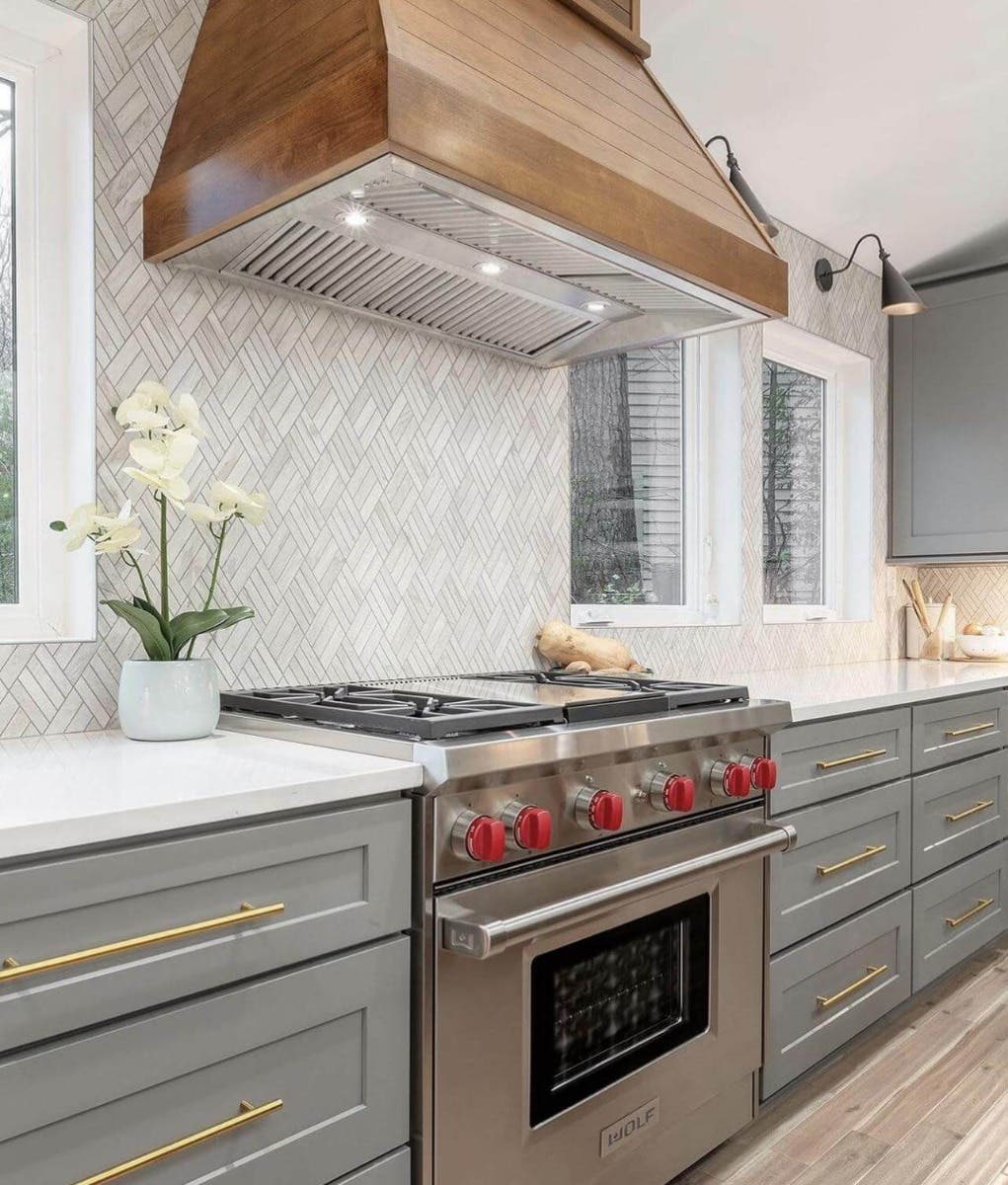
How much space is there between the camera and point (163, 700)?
1.52m

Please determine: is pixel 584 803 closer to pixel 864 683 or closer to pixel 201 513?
pixel 201 513

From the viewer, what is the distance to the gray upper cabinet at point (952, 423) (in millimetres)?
3553

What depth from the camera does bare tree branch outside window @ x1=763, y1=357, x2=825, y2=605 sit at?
3.50 meters

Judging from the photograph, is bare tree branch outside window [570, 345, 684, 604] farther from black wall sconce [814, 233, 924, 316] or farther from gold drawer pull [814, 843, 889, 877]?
gold drawer pull [814, 843, 889, 877]

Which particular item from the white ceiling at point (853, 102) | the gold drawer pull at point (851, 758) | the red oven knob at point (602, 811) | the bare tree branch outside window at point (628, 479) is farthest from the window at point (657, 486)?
the red oven knob at point (602, 811)

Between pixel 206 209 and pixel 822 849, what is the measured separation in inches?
68.9

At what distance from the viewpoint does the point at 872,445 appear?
382cm

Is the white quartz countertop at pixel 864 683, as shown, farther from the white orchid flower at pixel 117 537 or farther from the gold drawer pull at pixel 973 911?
the white orchid flower at pixel 117 537

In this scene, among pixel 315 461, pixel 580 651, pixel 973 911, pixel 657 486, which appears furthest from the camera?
pixel 657 486

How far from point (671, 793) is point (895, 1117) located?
104cm

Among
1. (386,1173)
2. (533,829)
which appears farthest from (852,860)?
(386,1173)

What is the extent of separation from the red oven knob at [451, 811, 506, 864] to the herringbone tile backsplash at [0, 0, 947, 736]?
696 mm

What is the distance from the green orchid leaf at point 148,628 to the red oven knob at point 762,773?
3.43 ft

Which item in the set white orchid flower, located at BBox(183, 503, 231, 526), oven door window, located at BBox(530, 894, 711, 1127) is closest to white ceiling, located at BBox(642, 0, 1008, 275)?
white orchid flower, located at BBox(183, 503, 231, 526)
